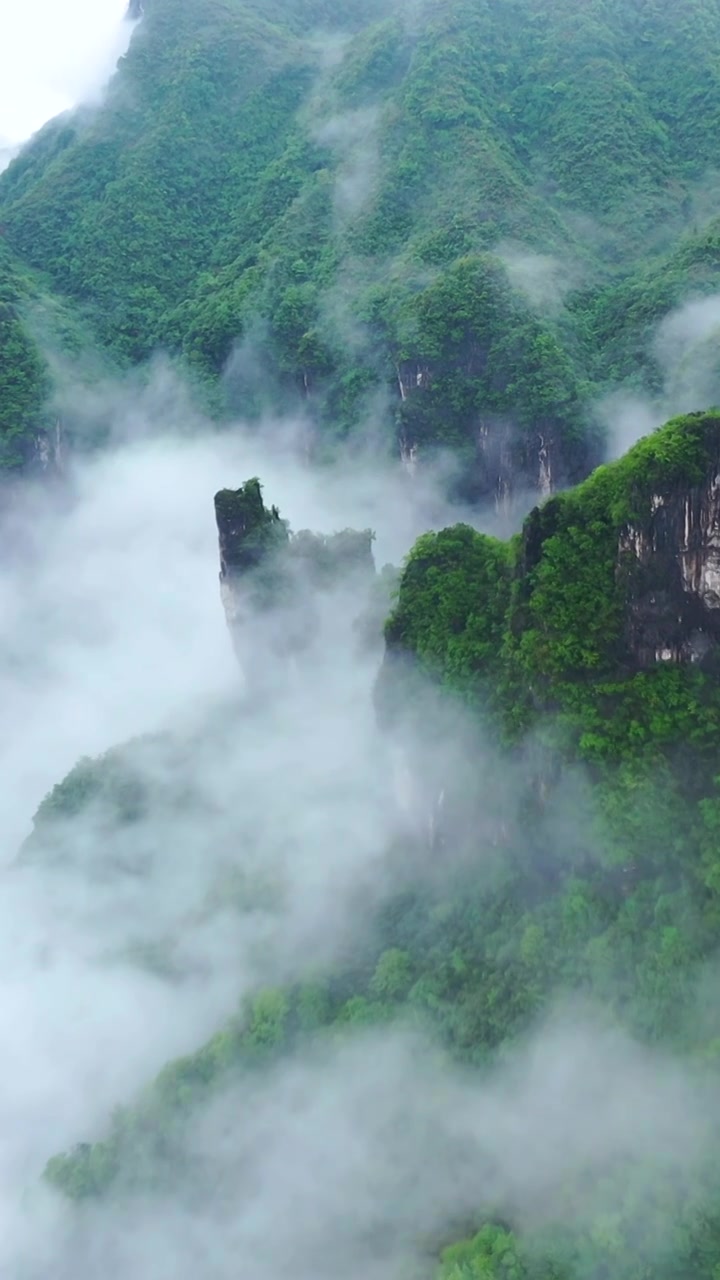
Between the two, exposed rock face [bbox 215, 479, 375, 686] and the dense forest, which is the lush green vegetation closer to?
the dense forest

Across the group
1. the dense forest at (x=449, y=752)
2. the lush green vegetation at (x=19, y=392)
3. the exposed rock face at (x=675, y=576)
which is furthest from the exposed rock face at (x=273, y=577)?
the lush green vegetation at (x=19, y=392)

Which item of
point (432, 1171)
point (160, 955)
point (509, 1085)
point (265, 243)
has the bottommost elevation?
point (432, 1171)

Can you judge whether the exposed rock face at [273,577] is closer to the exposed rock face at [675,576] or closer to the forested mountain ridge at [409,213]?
the forested mountain ridge at [409,213]

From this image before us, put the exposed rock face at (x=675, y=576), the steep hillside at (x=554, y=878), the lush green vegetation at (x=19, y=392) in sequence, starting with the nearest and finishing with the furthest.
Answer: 1. the steep hillside at (x=554, y=878)
2. the exposed rock face at (x=675, y=576)
3. the lush green vegetation at (x=19, y=392)

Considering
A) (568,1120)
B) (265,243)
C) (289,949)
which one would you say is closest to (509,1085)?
(568,1120)

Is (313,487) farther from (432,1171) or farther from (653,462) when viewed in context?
(432,1171)

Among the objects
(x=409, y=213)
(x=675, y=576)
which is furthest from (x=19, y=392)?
(x=675, y=576)

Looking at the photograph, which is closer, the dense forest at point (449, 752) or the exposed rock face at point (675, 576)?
the dense forest at point (449, 752)

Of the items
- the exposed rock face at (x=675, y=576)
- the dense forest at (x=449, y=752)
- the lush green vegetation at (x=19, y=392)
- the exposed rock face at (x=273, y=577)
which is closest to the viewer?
the dense forest at (x=449, y=752)
